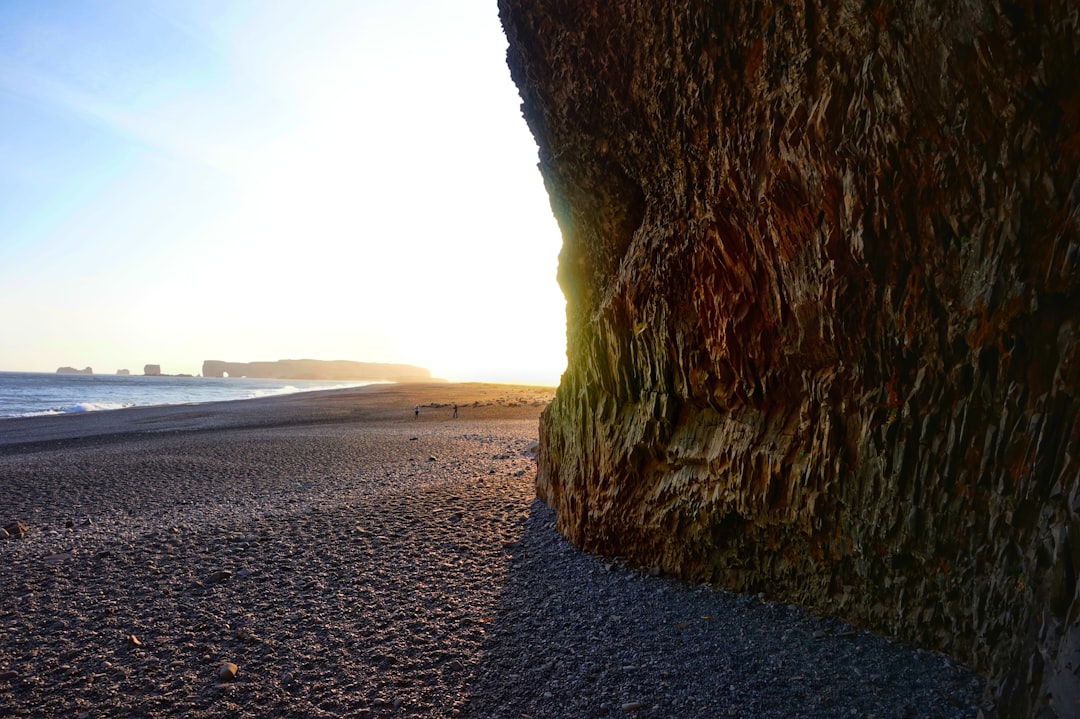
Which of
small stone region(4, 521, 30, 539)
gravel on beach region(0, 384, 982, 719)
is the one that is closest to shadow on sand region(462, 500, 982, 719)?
gravel on beach region(0, 384, 982, 719)

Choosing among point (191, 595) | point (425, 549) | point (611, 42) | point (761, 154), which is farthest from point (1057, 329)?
point (191, 595)

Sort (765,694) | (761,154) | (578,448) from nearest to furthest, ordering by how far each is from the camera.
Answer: (765,694), (761,154), (578,448)

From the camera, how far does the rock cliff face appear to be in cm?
363

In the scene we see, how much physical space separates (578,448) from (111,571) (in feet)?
22.5

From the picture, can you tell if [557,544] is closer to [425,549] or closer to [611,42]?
A: [425,549]

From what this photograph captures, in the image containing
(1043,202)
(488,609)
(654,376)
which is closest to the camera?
(1043,202)

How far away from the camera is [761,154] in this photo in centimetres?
524

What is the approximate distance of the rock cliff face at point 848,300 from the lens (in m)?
3.63

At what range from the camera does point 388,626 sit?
5824mm

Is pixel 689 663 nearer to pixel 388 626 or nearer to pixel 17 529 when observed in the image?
pixel 388 626

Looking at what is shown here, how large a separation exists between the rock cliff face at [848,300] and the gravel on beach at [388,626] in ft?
2.44

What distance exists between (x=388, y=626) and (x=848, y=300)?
18.9 ft

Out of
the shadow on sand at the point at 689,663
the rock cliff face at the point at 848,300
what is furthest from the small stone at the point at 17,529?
the rock cliff face at the point at 848,300

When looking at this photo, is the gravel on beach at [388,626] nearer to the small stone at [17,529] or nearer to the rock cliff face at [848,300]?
the small stone at [17,529]
